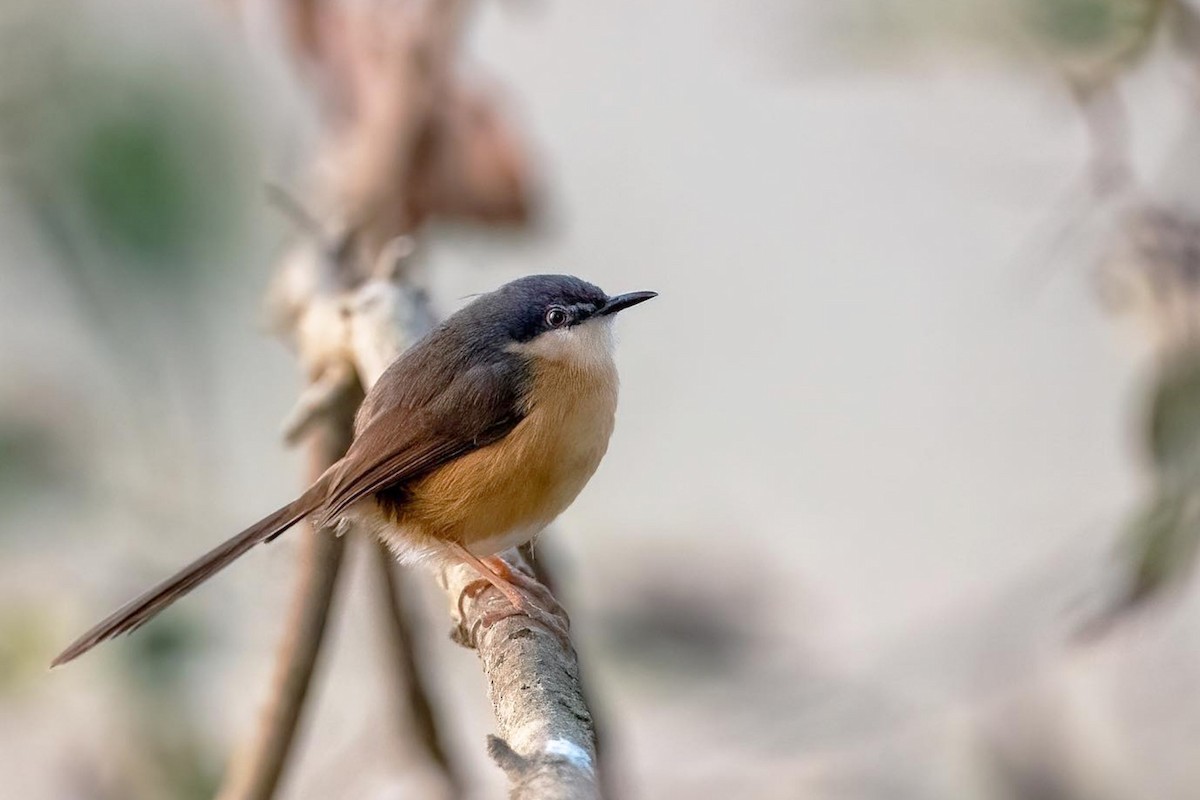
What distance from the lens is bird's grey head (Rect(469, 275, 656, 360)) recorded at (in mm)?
2062

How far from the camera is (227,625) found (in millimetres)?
2922

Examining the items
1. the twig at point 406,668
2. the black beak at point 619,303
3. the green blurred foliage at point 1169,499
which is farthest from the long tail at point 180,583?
the green blurred foliage at point 1169,499

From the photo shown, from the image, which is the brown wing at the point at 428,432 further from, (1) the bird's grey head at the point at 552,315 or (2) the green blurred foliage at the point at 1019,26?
(2) the green blurred foliage at the point at 1019,26

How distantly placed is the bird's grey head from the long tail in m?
0.42

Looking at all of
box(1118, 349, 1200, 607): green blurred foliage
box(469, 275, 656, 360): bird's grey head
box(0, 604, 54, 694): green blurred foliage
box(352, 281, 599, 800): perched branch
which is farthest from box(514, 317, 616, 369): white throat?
box(0, 604, 54, 694): green blurred foliage

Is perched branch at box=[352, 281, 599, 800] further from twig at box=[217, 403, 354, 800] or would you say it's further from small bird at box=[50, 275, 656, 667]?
twig at box=[217, 403, 354, 800]

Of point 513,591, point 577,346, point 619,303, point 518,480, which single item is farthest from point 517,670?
point 619,303

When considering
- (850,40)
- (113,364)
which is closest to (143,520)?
(113,364)

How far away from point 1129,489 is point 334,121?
2557 mm

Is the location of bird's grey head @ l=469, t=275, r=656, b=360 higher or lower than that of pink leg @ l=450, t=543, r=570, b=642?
higher

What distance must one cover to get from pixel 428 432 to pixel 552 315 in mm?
329

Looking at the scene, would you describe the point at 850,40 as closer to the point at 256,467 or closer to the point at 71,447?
the point at 71,447

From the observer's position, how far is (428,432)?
1.91 m

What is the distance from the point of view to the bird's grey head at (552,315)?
6.77ft
